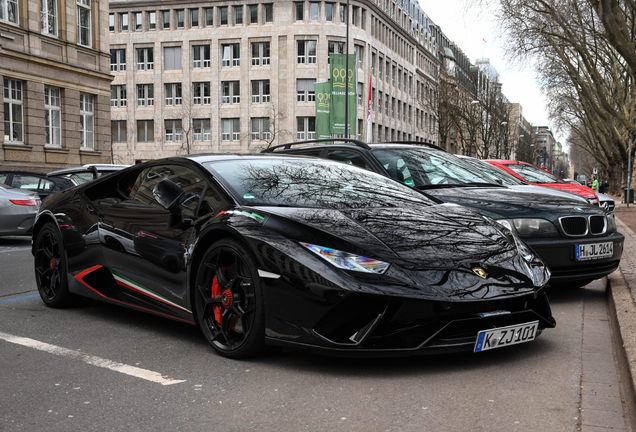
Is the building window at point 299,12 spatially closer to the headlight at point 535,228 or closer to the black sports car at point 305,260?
the headlight at point 535,228

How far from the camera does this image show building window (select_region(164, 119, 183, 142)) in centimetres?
6531

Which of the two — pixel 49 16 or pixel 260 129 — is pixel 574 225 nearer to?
pixel 49 16

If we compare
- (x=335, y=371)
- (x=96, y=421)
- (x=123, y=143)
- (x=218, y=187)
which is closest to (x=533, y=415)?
(x=335, y=371)

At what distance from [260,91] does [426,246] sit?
60.4m

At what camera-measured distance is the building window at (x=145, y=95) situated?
217 feet

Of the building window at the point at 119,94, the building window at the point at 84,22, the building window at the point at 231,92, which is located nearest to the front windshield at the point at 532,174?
the building window at the point at 84,22

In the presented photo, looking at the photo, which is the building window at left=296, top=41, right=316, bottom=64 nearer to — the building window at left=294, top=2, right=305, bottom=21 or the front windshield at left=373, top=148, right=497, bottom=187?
the building window at left=294, top=2, right=305, bottom=21

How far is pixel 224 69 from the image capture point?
64062mm

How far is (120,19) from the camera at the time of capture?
220 ft

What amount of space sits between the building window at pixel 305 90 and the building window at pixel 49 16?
103 ft

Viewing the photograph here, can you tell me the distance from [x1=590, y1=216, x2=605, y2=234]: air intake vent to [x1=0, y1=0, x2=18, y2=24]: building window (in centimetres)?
2856

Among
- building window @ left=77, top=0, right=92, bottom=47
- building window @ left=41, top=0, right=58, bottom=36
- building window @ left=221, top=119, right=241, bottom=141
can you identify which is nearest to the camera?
building window @ left=41, top=0, right=58, bottom=36

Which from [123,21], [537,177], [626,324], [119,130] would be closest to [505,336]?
[626,324]

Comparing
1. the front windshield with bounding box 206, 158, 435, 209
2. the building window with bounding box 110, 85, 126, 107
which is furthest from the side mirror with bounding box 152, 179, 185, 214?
the building window with bounding box 110, 85, 126, 107
